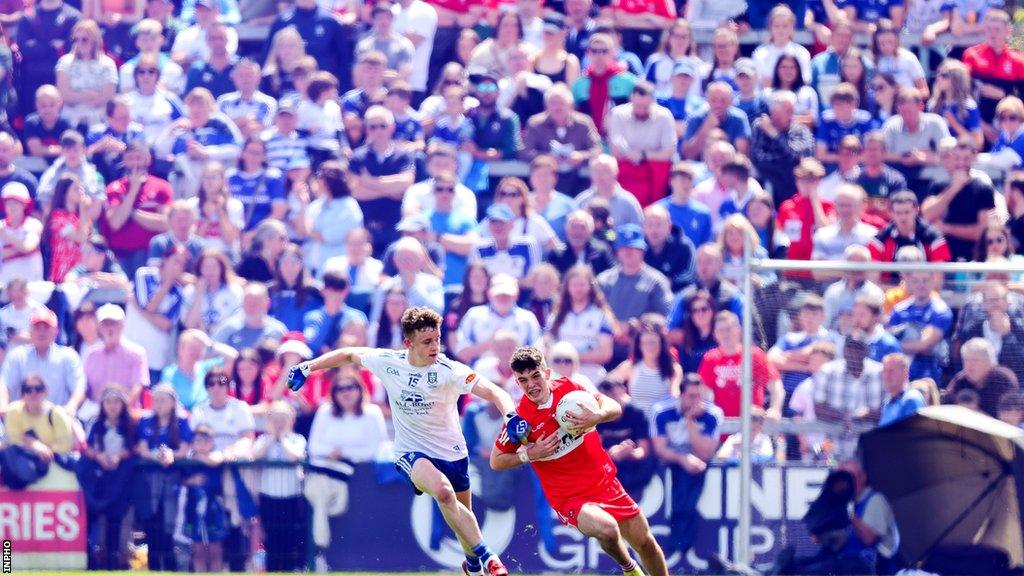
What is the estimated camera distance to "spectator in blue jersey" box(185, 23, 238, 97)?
810 inches

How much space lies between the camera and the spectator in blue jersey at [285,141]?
63.7 ft

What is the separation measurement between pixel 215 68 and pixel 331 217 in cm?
300

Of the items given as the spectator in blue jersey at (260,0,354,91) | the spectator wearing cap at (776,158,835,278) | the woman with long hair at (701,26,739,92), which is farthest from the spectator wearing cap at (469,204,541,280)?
the spectator in blue jersey at (260,0,354,91)

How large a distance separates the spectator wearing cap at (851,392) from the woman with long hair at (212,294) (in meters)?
6.19

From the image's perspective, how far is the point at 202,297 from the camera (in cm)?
1809

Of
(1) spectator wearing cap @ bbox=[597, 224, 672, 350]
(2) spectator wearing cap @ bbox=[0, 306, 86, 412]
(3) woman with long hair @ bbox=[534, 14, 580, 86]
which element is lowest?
(2) spectator wearing cap @ bbox=[0, 306, 86, 412]

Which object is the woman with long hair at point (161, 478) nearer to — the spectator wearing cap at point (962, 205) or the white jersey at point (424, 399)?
the white jersey at point (424, 399)

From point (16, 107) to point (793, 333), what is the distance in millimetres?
10143

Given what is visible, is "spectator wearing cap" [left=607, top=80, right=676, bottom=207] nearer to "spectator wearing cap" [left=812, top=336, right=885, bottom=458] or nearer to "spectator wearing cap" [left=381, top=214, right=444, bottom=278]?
"spectator wearing cap" [left=381, top=214, right=444, bottom=278]

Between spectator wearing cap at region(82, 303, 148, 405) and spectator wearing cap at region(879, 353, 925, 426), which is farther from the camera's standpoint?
spectator wearing cap at region(82, 303, 148, 405)

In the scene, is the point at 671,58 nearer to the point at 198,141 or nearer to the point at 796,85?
the point at 796,85

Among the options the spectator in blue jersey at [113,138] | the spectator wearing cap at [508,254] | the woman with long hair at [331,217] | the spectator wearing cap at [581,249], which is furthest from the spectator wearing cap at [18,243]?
the spectator wearing cap at [581,249]

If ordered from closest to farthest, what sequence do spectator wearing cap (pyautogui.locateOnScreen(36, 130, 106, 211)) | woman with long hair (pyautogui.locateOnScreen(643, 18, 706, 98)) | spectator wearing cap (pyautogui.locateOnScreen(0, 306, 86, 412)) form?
spectator wearing cap (pyautogui.locateOnScreen(0, 306, 86, 412)) < spectator wearing cap (pyautogui.locateOnScreen(36, 130, 106, 211)) < woman with long hair (pyautogui.locateOnScreen(643, 18, 706, 98))

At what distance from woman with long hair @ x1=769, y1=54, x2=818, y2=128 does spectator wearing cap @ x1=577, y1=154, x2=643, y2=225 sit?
2299 millimetres
